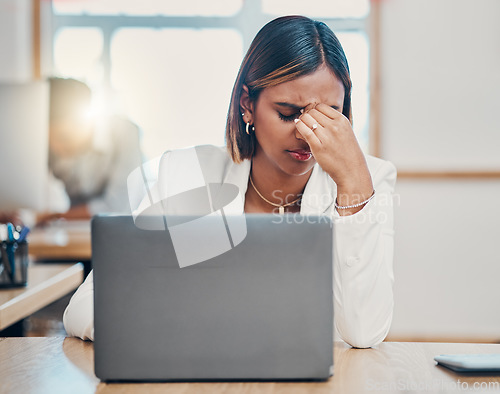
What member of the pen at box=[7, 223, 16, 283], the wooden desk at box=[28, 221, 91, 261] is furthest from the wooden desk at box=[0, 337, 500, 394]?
the wooden desk at box=[28, 221, 91, 261]

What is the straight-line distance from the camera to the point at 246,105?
1.45 m

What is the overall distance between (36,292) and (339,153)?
0.85m

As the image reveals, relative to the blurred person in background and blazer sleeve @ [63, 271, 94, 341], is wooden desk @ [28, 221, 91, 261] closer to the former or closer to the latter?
the blurred person in background

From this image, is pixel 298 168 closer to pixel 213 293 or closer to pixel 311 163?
pixel 311 163

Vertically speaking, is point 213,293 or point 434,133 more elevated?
point 434,133

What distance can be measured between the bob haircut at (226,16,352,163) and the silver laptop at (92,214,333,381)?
71 centimetres

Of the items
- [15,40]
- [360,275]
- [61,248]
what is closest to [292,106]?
[360,275]

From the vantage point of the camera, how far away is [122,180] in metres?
2.63

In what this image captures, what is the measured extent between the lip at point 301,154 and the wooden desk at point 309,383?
0.57 meters

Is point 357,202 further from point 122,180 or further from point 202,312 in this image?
point 122,180

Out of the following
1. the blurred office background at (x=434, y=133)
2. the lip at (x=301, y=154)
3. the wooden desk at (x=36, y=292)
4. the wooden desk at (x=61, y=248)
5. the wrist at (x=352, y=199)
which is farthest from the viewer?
the blurred office background at (x=434, y=133)

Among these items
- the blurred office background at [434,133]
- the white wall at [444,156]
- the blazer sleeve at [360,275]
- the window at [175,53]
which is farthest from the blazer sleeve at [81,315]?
the white wall at [444,156]

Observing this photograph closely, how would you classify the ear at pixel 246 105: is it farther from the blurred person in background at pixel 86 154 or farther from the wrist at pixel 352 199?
the blurred person in background at pixel 86 154

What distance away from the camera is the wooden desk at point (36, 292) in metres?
1.21
